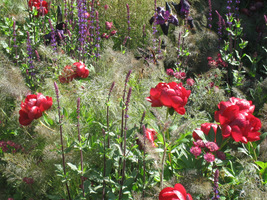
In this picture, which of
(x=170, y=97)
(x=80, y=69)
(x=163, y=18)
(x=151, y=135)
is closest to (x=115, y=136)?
(x=151, y=135)

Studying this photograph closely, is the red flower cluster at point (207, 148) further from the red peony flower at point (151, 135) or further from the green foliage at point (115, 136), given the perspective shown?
the red peony flower at point (151, 135)

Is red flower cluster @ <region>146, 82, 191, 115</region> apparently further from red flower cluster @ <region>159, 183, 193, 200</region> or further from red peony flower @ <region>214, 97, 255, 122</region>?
red flower cluster @ <region>159, 183, 193, 200</region>

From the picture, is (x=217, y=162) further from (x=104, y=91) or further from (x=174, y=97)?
(x=104, y=91)

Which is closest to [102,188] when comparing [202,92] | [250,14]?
[202,92]

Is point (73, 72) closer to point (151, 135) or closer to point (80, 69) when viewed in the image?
point (80, 69)

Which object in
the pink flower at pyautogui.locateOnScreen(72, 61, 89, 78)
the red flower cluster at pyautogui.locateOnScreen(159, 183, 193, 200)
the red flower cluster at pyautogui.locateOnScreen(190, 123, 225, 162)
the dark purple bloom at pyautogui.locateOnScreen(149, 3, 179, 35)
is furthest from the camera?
the dark purple bloom at pyautogui.locateOnScreen(149, 3, 179, 35)

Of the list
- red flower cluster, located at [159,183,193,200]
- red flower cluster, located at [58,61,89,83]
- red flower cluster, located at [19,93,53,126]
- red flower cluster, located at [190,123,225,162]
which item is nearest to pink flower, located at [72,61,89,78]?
red flower cluster, located at [58,61,89,83]

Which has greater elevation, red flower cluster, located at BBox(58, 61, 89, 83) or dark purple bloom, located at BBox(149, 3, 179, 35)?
dark purple bloom, located at BBox(149, 3, 179, 35)

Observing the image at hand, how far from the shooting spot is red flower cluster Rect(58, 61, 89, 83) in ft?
7.45

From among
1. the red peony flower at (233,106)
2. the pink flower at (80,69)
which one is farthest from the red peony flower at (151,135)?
the pink flower at (80,69)

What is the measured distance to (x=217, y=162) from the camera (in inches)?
59.6

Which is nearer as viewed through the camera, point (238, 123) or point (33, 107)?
point (238, 123)

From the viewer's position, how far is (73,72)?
2.29m

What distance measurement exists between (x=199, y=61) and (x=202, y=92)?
0.92 m
